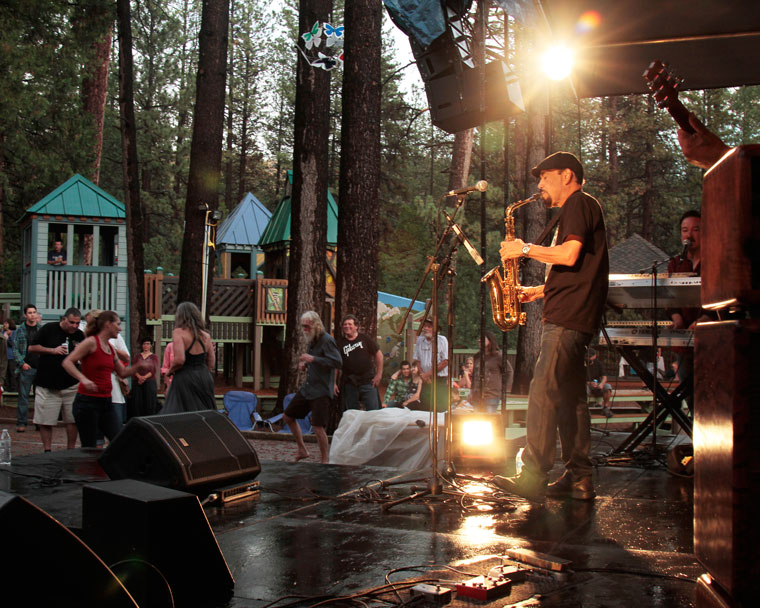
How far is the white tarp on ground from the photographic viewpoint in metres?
7.12

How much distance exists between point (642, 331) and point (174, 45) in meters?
38.2

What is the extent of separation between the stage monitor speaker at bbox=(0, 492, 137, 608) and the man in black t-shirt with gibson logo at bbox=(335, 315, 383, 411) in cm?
Answer: 782

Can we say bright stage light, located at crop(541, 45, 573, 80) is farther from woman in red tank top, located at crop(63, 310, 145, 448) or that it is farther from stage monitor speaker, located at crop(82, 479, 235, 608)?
woman in red tank top, located at crop(63, 310, 145, 448)

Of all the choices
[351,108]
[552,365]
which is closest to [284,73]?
[351,108]

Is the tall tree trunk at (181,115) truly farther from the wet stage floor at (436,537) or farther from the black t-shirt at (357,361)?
the wet stage floor at (436,537)

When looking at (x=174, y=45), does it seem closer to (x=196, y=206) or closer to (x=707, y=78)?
(x=196, y=206)

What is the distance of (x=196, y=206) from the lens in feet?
47.5

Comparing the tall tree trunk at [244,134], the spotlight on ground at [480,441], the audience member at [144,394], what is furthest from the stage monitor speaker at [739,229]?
the tall tree trunk at [244,134]

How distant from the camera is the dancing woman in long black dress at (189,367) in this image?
7.09 m

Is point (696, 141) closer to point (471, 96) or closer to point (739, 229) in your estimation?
point (739, 229)

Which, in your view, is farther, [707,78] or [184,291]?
[184,291]

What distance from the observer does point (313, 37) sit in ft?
39.3

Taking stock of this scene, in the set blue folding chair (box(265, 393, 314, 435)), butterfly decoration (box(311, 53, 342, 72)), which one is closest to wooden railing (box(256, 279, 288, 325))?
blue folding chair (box(265, 393, 314, 435))

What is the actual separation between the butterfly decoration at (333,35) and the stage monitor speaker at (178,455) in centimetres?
832
